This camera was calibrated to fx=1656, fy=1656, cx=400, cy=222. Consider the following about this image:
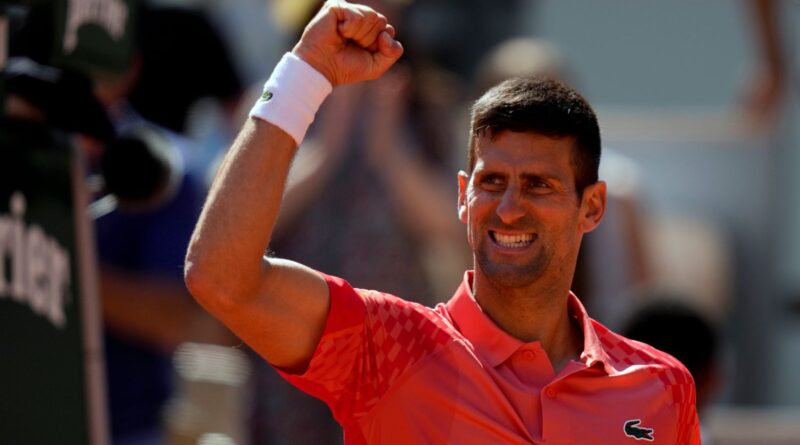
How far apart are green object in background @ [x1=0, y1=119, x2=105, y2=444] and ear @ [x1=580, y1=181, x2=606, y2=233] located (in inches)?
49.2

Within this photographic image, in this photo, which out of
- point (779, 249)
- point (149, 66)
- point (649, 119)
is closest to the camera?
point (149, 66)

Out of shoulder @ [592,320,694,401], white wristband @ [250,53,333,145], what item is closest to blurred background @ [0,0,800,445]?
white wristband @ [250,53,333,145]

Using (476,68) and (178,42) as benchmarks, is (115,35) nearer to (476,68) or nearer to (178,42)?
(178,42)

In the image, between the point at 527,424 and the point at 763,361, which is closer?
the point at 527,424

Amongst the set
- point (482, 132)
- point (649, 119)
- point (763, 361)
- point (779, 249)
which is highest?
point (482, 132)

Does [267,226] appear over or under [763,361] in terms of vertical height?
over

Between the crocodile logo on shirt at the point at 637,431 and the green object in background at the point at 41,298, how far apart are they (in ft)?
4.32

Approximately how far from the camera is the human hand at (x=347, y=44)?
3201 millimetres

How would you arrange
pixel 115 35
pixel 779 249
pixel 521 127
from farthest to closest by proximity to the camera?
pixel 779 249 < pixel 115 35 < pixel 521 127

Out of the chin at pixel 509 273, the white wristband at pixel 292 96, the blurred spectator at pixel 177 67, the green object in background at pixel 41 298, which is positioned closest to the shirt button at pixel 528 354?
the chin at pixel 509 273

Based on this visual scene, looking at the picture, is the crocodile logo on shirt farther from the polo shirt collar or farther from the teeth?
the teeth

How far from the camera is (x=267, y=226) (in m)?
3.05

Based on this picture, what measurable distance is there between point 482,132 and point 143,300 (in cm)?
233

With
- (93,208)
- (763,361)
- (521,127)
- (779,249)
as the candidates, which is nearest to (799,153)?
(779,249)
